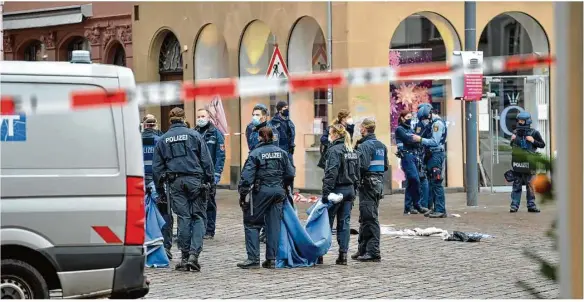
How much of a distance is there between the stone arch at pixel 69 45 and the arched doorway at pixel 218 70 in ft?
16.9

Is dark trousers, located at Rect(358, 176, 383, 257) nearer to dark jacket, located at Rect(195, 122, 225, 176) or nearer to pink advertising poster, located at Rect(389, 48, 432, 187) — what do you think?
dark jacket, located at Rect(195, 122, 225, 176)

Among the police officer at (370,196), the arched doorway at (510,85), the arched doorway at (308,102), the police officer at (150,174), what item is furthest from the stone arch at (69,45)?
the police officer at (370,196)

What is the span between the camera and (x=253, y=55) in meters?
24.5

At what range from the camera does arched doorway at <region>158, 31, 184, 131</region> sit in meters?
27.2

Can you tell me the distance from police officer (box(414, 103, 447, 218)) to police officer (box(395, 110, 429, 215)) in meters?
0.17

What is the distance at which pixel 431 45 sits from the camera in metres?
22.6

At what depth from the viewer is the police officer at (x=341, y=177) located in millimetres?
12234

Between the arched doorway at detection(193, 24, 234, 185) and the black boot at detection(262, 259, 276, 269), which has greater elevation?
the arched doorway at detection(193, 24, 234, 185)

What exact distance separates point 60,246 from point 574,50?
17.9 feet

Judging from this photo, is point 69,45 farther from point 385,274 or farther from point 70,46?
point 385,274

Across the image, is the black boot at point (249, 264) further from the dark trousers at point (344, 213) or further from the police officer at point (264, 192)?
the dark trousers at point (344, 213)

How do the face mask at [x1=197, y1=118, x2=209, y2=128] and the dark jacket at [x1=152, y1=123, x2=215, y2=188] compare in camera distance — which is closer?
the dark jacket at [x1=152, y1=123, x2=215, y2=188]

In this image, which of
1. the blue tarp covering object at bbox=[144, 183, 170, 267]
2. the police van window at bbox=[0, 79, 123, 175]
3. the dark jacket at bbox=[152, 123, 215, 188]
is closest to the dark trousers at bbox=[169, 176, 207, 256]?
the dark jacket at bbox=[152, 123, 215, 188]

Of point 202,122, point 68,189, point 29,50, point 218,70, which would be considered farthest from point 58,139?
point 29,50
